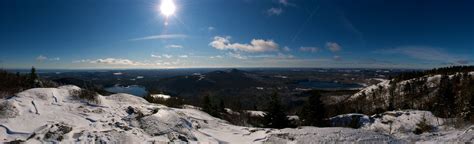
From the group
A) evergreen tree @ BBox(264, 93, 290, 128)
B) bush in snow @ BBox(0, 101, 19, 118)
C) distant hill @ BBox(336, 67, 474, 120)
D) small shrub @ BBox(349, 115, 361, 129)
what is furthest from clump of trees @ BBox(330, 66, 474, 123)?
bush in snow @ BBox(0, 101, 19, 118)

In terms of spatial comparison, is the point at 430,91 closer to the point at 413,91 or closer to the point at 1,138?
the point at 413,91

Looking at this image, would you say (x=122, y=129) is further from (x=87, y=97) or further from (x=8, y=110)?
(x=87, y=97)

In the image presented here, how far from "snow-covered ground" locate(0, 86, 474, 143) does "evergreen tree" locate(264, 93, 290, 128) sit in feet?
35.1

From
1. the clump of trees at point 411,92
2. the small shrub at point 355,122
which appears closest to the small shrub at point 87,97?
the small shrub at point 355,122

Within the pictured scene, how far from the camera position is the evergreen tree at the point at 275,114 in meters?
25.0

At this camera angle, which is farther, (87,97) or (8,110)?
(87,97)

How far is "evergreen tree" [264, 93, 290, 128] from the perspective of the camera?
82.2 feet

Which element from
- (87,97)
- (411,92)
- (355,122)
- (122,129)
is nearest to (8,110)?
(87,97)

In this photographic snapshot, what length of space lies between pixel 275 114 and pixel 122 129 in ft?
54.3

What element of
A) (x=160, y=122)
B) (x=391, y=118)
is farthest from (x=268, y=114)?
(x=391, y=118)

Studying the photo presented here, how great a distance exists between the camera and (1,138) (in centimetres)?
947

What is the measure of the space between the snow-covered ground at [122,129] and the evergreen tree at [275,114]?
1069cm

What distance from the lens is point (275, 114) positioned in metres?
25.3

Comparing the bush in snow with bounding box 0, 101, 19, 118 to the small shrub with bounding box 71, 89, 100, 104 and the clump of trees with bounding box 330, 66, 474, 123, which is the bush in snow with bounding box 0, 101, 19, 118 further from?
the clump of trees with bounding box 330, 66, 474, 123
